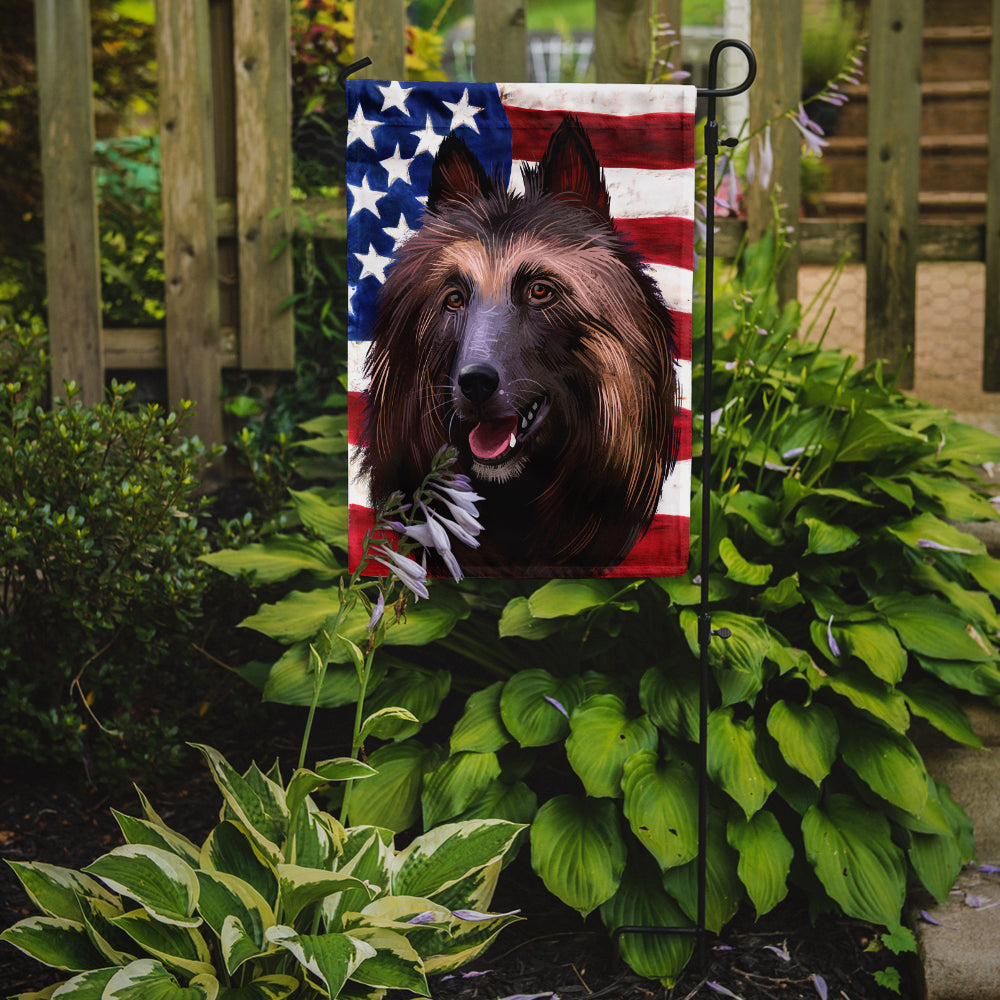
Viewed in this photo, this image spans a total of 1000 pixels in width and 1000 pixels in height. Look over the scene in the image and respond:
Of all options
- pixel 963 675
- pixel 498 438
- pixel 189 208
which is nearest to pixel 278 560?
pixel 498 438

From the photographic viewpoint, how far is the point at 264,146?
3.46 metres

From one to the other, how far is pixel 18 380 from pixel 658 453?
186cm

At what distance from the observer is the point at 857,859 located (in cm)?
204

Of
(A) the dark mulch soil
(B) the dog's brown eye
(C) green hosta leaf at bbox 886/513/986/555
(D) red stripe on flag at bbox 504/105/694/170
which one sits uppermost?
(D) red stripe on flag at bbox 504/105/694/170

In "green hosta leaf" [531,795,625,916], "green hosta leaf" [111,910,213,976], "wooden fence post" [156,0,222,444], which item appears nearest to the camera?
"green hosta leaf" [111,910,213,976]

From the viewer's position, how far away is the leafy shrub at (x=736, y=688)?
2.03 metres

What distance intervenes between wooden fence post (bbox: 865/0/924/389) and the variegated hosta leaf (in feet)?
8.84

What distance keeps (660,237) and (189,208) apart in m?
2.07

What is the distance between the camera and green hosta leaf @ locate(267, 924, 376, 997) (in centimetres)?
149

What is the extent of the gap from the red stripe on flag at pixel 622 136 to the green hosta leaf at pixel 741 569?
2.81 feet

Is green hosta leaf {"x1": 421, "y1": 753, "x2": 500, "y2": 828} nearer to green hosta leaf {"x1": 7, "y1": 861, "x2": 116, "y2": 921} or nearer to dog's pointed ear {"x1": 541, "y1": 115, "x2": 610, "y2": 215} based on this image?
green hosta leaf {"x1": 7, "y1": 861, "x2": 116, "y2": 921}

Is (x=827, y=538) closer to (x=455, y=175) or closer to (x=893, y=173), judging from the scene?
(x=455, y=175)

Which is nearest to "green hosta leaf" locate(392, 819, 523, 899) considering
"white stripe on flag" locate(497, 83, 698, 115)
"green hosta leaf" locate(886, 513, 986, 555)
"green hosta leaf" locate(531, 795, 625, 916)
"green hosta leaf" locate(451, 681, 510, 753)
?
"green hosta leaf" locate(531, 795, 625, 916)

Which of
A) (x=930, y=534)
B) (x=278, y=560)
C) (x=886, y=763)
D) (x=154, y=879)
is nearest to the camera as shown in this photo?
(x=154, y=879)
